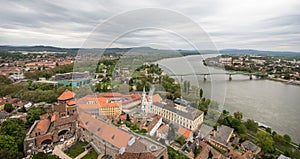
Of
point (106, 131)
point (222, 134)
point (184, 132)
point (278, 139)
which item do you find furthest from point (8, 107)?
point (278, 139)

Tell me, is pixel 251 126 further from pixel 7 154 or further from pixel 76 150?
pixel 7 154

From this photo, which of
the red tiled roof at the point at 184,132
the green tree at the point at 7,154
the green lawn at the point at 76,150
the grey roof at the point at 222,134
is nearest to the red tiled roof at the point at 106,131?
the green lawn at the point at 76,150

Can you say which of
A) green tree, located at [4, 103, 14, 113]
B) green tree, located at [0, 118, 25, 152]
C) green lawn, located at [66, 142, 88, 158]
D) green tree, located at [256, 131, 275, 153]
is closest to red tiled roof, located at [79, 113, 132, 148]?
green lawn, located at [66, 142, 88, 158]

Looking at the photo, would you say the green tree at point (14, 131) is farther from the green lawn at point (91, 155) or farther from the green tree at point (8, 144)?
the green lawn at point (91, 155)

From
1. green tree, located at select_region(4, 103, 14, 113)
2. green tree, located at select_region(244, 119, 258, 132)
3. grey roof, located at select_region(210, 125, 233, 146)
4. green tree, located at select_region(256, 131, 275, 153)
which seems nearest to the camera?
green tree, located at select_region(256, 131, 275, 153)

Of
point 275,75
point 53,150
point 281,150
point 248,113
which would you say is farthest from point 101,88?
point 275,75

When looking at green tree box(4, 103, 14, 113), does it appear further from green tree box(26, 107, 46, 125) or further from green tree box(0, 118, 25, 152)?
green tree box(0, 118, 25, 152)
